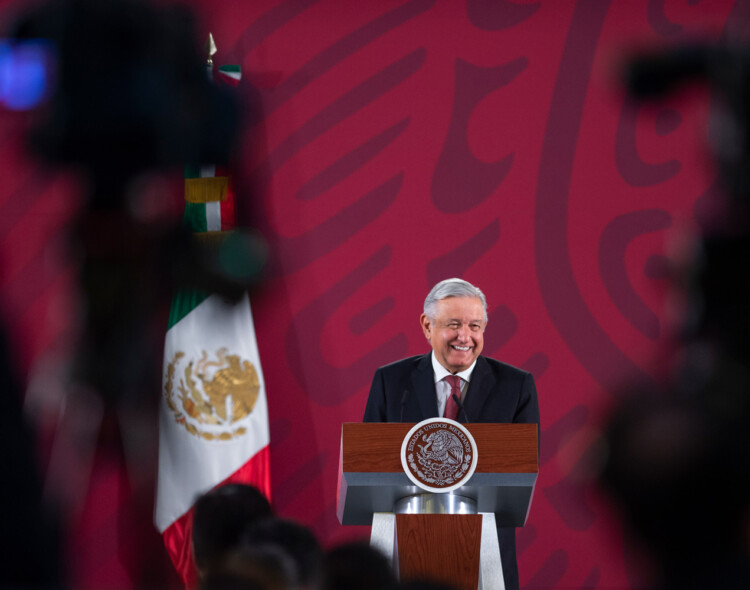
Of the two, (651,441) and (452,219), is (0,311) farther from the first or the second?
(452,219)

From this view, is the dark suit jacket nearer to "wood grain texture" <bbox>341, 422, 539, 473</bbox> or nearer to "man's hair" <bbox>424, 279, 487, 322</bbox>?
"man's hair" <bbox>424, 279, 487, 322</bbox>

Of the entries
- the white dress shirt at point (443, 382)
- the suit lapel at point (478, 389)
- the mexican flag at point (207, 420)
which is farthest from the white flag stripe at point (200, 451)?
the suit lapel at point (478, 389)

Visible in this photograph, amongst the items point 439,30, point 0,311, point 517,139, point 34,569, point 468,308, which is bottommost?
point 34,569

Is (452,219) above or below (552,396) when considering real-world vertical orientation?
above

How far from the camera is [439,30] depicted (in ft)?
17.6

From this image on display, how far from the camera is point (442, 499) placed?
2.73 meters

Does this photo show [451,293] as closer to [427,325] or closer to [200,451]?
[427,325]

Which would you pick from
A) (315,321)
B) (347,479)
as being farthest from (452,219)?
(347,479)

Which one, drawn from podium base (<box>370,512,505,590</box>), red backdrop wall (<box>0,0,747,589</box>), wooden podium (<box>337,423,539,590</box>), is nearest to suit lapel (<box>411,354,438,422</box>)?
wooden podium (<box>337,423,539,590</box>)

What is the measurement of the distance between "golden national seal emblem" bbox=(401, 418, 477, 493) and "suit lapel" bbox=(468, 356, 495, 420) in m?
0.82

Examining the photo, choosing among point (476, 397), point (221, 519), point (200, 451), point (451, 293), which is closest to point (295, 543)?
point (221, 519)

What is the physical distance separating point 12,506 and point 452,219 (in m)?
4.64

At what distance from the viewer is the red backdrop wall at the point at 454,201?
5.05 m

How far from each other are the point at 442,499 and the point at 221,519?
778mm
